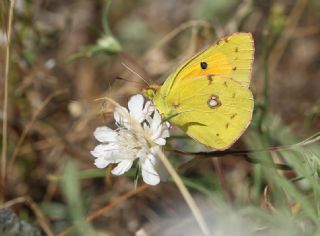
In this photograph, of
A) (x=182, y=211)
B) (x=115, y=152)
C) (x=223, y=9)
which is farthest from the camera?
(x=223, y=9)

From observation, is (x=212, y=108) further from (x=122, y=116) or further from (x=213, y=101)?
(x=122, y=116)

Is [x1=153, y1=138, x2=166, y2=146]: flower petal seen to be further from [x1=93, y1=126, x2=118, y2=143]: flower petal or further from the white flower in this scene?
[x1=93, y1=126, x2=118, y2=143]: flower petal

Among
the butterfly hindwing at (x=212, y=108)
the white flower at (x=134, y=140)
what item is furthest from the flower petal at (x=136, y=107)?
the butterfly hindwing at (x=212, y=108)

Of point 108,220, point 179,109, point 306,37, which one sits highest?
point 179,109

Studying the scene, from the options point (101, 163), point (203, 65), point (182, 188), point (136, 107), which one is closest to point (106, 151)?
point (101, 163)

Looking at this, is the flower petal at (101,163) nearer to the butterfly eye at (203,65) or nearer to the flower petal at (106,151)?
the flower petal at (106,151)

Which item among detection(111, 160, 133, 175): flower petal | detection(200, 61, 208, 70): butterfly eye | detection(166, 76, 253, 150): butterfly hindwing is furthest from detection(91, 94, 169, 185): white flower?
detection(200, 61, 208, 70): butterfly eye

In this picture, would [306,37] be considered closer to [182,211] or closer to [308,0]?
[308,0]

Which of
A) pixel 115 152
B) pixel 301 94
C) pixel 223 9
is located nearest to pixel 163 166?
pixel 115 152
